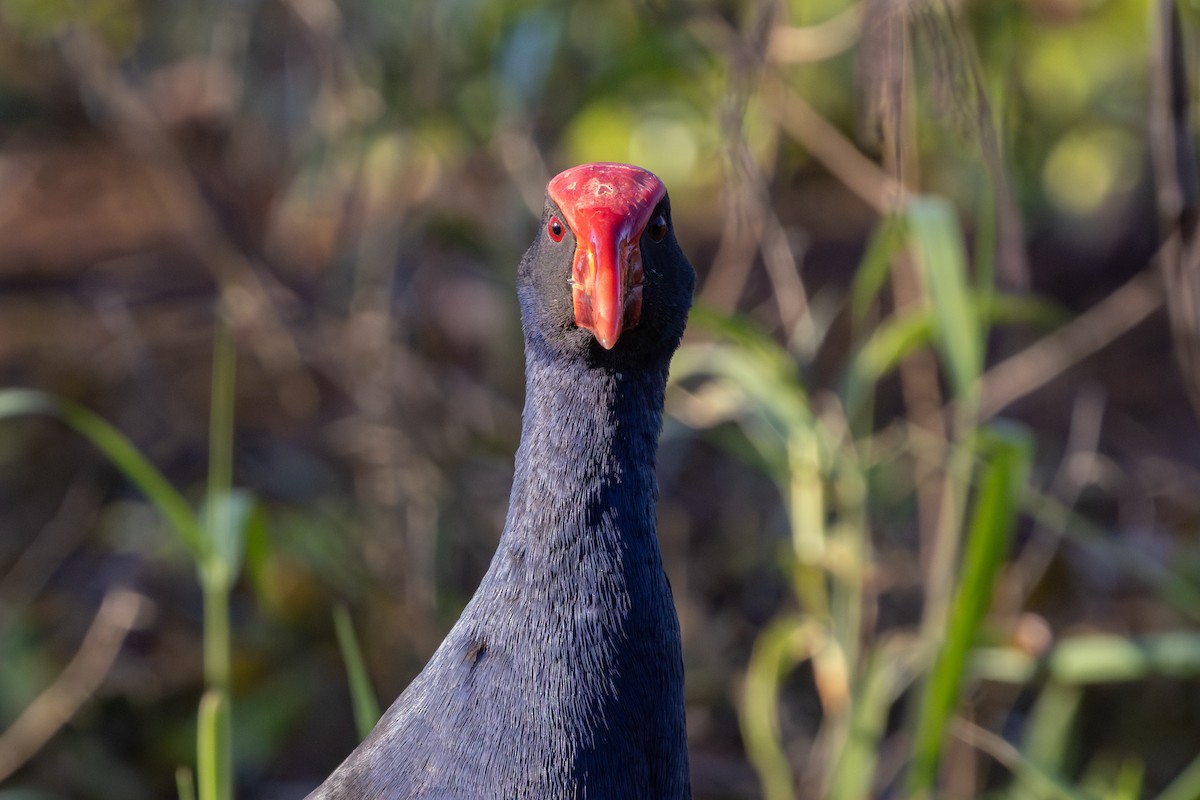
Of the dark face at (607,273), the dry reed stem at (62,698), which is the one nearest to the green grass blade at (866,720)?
the dark face at (607,273)

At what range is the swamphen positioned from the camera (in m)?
1.47

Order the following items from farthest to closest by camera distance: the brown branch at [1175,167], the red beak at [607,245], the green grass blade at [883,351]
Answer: the green grass blade at [883,351]
the brown branch at [1175,167]
the red beak at [607,245]

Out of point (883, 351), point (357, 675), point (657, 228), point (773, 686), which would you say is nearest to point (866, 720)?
point (773, 686)

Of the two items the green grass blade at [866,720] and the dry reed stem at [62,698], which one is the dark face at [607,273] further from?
the dry reed stem at [62,698]

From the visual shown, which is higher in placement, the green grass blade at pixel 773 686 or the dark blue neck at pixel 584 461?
the dark blue neck at pixel 584 461

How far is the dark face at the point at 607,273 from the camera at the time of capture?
1.46m

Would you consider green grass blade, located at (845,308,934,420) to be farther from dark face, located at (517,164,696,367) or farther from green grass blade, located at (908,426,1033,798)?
dark face, located at (517,164,696,367)

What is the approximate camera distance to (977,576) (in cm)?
174

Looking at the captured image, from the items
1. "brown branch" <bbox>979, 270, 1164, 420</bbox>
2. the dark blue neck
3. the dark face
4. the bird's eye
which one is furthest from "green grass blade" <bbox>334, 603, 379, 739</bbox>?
"brown branch" <bbox>979, 270, 1164, 420</bbox>

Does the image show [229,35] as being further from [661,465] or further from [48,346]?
[661,465]

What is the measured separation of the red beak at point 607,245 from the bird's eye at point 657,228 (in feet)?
0.07

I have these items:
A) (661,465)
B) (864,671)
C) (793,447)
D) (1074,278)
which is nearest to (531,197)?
(661,465)

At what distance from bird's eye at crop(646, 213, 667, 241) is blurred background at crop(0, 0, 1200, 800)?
1.36 feet

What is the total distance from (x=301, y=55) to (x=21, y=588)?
1569mm
